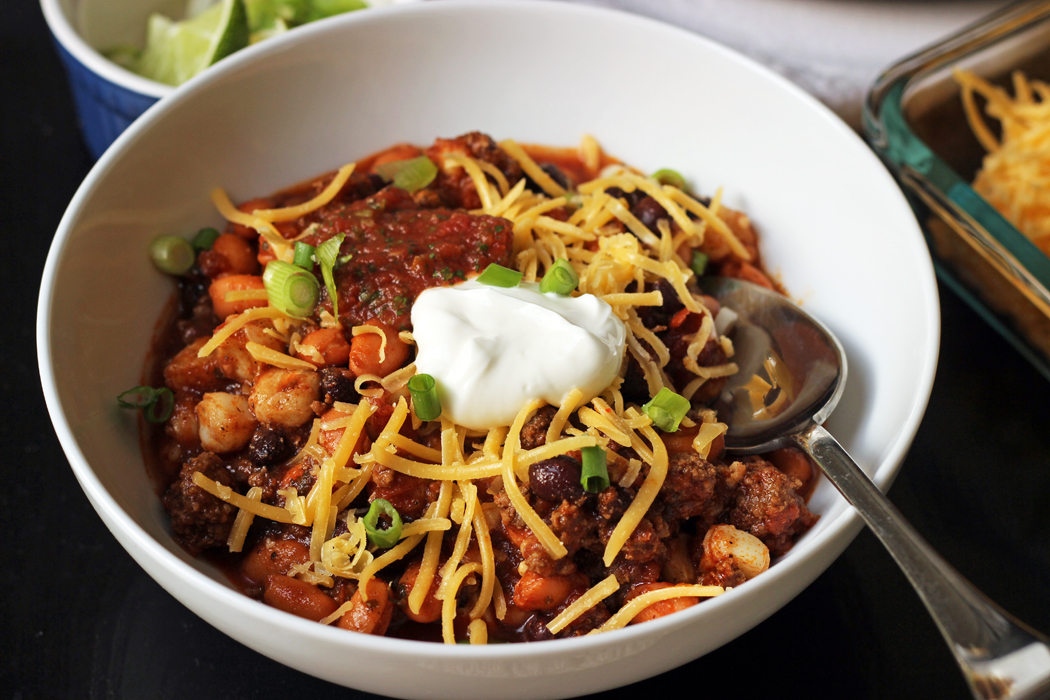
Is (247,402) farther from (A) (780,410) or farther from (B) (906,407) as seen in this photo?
(B) (906,407)

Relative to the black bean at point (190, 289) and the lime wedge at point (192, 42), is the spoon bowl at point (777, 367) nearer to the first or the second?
the black bean at point (190, 289)

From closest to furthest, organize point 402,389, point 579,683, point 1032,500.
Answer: point 579,683 < point 402,389 < point 1032,500

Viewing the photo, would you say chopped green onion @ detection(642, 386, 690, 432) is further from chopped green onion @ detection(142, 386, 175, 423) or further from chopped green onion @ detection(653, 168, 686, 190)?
chopped green onion @ detection(142, 386, 175, 423)

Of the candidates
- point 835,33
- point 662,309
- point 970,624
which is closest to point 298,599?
point 662,309

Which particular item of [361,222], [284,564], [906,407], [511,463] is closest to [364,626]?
[284,564]

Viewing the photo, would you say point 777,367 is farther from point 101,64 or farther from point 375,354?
point 101,64

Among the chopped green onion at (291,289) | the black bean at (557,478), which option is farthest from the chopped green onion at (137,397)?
the black bean at (557,478)

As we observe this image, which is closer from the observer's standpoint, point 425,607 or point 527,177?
point 425,607
